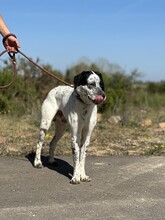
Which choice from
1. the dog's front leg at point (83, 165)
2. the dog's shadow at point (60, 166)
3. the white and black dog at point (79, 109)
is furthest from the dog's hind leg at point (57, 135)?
the dog's front leg at point (83, 165)

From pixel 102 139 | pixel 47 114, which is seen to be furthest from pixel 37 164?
pixel 102 139

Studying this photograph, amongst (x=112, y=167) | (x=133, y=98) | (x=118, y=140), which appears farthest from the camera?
(x=133, y=98)

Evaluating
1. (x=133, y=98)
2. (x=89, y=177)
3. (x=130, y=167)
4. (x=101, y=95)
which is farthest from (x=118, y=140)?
(x=133, y=98)

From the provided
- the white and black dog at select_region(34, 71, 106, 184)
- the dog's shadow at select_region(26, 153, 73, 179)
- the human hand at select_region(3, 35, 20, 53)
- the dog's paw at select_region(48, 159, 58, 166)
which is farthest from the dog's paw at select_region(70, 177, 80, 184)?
the human hand at select_region(3, 35, 20, 53)

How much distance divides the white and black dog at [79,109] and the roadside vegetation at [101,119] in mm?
1683

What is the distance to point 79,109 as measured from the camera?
684 centimetres

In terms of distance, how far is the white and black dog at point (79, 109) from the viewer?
Result: 649cm

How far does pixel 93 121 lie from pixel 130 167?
4.58 feet

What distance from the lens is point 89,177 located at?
7.08 metres

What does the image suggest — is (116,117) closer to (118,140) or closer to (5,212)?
(118,140)

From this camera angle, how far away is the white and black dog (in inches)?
256

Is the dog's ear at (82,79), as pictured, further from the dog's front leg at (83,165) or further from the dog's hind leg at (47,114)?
the dog's hind leg at (47,114)

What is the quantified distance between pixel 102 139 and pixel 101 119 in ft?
12.6

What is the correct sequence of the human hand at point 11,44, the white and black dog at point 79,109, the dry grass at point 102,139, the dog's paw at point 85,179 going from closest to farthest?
the human hand at point 11,44 < the white and black dog at point 79,109 < the dog's paw at point 85,179 < the dry grass at point 102,139
